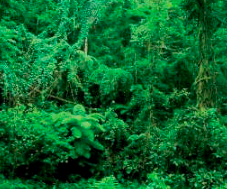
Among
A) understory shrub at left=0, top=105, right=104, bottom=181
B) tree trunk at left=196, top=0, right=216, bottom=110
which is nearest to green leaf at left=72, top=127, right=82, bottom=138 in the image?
understory shrub at left=0, top=105, right=104, bottom=181

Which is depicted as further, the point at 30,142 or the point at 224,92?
the point at 224,92

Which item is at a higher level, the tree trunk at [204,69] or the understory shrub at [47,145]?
the tree trunk at [204,69]

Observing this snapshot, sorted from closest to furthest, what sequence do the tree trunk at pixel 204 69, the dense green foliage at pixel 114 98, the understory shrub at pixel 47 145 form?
1. the dense green foliage at pixel 114 98
2. the understory shrub at pixel 47 145
3. the tree trunk at pixel 204 69

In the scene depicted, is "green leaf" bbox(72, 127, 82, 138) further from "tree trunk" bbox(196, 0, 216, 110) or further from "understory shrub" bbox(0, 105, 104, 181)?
"tree trunk" bbox(196, 0, 216, 110)

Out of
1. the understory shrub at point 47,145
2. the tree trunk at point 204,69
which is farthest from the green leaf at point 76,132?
the tree trunk at point 204,69

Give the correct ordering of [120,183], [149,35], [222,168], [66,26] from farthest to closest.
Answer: [66,26], [149,35], [120,183], [222,168]

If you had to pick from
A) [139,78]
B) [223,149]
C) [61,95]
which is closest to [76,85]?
[61,95]

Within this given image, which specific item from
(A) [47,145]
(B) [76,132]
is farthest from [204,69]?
(A) [47,145]

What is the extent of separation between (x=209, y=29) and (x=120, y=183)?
4.80m

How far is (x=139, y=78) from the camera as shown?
40.4 feet

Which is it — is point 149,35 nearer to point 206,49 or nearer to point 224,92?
point 206,49

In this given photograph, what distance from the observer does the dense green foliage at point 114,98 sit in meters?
8.18

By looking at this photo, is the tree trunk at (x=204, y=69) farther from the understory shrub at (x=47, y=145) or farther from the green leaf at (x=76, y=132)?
the green leaf at (x=76, y=132)

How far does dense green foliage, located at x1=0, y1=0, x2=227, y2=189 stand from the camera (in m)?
8.18
